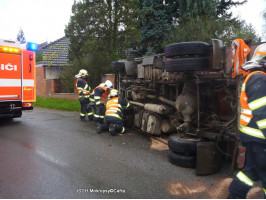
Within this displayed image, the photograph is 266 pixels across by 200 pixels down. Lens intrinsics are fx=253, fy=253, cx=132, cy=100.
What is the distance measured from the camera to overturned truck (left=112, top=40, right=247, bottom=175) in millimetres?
4075

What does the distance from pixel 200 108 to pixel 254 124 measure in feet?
8.07

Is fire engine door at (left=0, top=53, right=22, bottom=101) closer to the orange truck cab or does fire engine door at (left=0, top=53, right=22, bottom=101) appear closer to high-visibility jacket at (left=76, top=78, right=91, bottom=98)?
the orange truck cab

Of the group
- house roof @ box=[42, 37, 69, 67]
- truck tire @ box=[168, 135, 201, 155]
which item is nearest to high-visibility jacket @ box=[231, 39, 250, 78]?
truck tire @ box=[168, 135, 201, 155]

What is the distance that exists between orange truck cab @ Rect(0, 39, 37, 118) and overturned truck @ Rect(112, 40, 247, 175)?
14.2 ft

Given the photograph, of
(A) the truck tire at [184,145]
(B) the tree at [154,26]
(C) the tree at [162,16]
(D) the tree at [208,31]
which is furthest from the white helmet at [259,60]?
(B) the tree at [154,26]

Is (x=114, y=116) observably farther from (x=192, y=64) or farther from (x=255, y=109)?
(x=255, y=109)

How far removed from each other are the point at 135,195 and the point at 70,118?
6363mm

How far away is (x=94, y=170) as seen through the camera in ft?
13.7

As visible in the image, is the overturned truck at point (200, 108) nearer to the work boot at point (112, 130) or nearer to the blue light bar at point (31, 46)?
the work boot at point (112, 130)

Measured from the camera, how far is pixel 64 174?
400cm

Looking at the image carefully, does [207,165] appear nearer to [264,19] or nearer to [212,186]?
[212,186]

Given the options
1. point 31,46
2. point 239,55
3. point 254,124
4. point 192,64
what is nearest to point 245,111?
point 254,124

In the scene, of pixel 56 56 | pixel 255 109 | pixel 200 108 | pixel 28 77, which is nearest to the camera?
pixel 255 109

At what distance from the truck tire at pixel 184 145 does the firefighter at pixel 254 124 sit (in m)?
1.53
